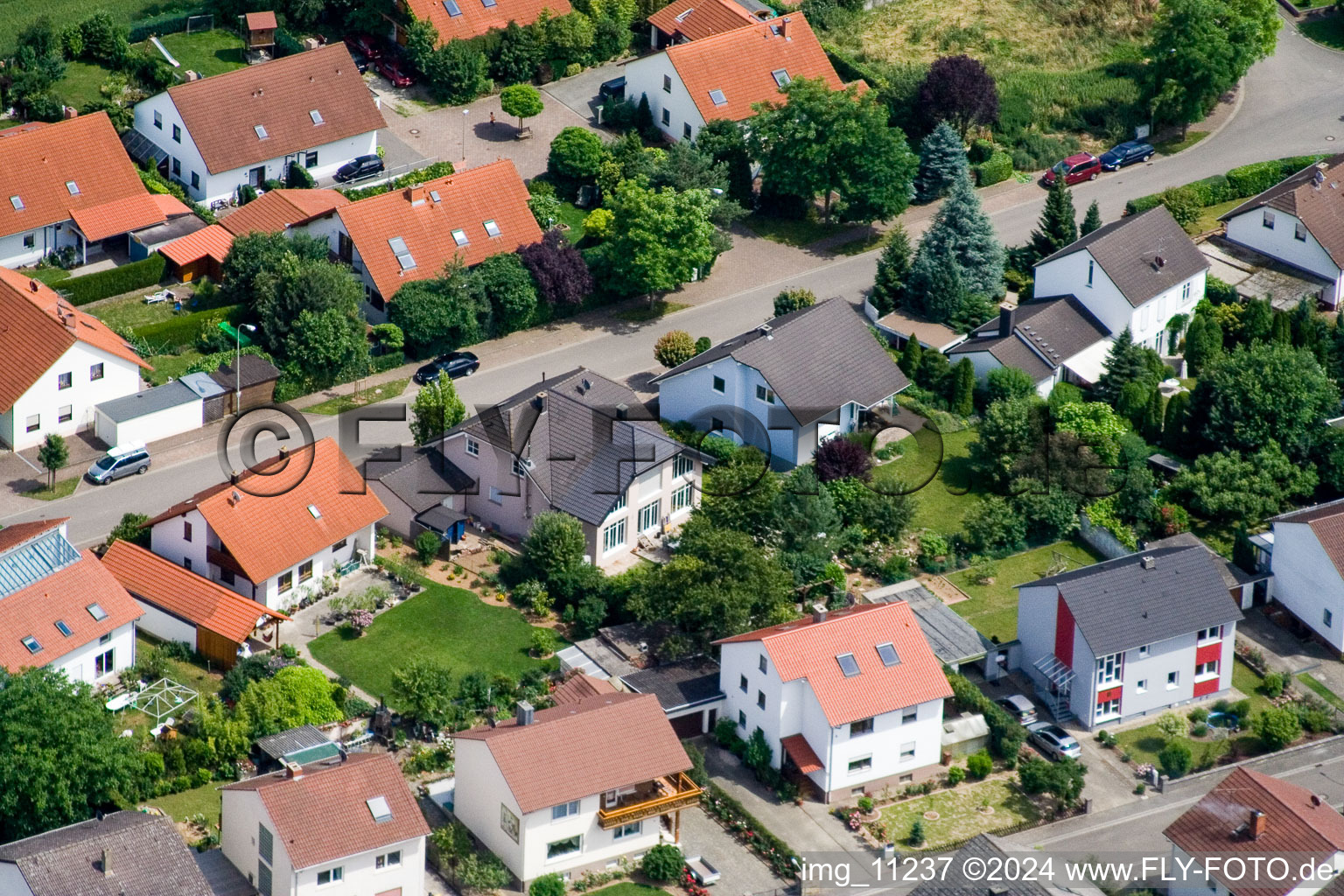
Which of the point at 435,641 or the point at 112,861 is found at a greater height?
the point at 112,861

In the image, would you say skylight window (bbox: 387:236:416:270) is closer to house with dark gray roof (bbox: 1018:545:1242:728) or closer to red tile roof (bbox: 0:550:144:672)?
red tile roof (bbox: 0:550:144:672)

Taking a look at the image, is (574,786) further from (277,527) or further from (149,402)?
(149,402)

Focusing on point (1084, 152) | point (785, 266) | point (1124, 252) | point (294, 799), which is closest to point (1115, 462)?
point (1124, 252)

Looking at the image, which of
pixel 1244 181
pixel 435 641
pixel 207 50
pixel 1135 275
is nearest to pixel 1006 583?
pixel 1135 275

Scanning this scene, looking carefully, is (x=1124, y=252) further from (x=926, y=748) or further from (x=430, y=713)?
(x=430, y=713)

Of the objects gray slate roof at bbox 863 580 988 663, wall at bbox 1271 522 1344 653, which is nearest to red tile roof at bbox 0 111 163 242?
gray slate roof at bbox 863 580 988 663
